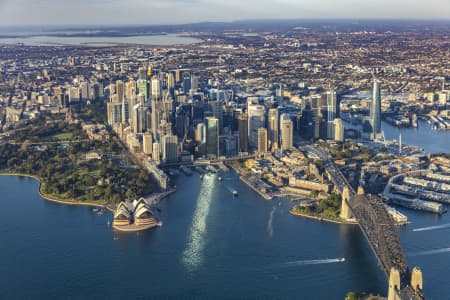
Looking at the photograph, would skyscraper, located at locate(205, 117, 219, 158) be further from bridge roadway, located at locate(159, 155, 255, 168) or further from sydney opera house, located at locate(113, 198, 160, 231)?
sydney opera house, located at locate(113, 198, 160, 231)

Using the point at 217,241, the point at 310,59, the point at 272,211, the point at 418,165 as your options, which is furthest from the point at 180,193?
the point at 310,59

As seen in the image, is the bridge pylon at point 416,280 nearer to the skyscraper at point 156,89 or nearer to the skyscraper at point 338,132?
the skyscraper at point 338,132

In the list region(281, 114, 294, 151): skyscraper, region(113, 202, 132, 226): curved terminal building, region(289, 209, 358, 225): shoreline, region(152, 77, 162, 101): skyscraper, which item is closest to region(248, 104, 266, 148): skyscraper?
region(281, 114, 294, 151): skyscraper

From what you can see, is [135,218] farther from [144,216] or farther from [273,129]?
[273,129]

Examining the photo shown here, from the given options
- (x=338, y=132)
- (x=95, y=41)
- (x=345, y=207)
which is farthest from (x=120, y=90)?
(x=95, y=41)

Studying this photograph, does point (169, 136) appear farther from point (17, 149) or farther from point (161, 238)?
point (161, 238)

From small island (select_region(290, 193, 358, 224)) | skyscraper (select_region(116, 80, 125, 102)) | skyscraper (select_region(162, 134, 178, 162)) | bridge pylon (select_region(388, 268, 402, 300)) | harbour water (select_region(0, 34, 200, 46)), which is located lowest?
small island (select_region(290, 193, 358, 224))
